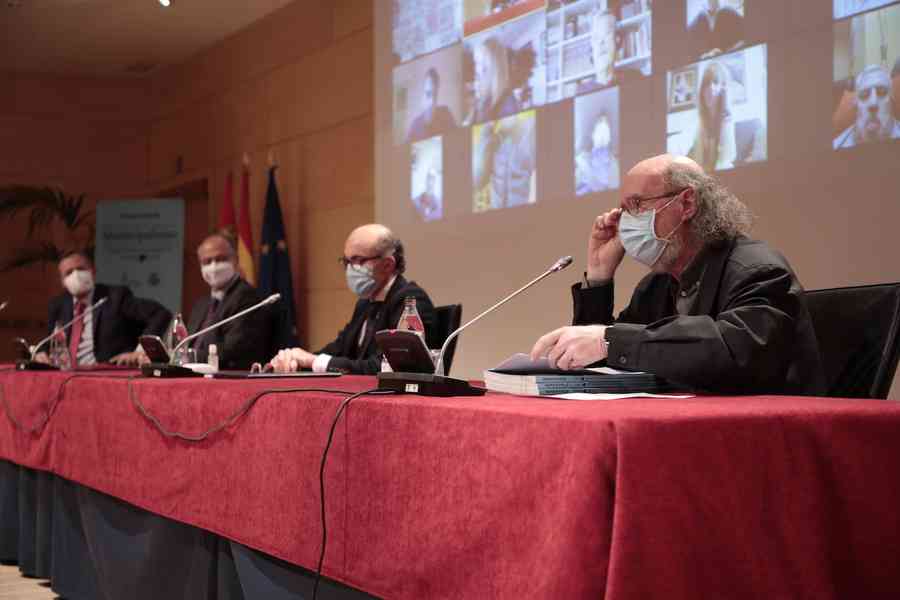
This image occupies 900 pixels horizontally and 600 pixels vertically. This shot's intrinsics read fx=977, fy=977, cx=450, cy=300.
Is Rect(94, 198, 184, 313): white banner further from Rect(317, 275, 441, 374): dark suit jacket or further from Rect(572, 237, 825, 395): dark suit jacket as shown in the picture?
Rect(572, 237, 825, 395): dark suit jacket

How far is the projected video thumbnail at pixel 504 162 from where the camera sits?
4.52 metres

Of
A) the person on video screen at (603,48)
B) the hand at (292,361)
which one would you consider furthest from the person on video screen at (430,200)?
the hand at (292,361)

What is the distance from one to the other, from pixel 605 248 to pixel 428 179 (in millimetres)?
2892

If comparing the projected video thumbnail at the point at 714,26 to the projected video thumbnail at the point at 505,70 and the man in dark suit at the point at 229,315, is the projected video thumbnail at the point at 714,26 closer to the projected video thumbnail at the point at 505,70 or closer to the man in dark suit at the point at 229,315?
the projected video thumbnail at the point at 505,70

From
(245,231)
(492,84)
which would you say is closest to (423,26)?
(492,84)

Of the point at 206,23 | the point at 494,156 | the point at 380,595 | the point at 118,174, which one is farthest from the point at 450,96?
the point at 118,174

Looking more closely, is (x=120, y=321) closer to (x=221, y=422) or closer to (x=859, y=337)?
(x=221, y=422)

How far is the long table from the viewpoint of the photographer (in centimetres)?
110

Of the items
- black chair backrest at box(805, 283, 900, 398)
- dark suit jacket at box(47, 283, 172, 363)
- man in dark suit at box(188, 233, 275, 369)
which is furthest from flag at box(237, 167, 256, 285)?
black chair backrest at box(805, 283, 900, 398)

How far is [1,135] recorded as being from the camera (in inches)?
334

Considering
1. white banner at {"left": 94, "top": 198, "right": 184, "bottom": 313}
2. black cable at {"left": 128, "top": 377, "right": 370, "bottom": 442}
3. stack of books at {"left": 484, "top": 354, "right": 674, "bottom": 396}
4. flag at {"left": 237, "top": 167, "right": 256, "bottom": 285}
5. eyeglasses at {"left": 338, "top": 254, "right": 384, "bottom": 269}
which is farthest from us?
white banner at {"left": 94, "top": 198, "right": 184, "bottom": 313}

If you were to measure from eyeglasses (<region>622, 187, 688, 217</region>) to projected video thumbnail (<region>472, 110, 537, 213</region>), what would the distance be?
7.53 ft

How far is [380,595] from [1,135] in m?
8.19

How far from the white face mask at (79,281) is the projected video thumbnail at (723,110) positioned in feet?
10.9
